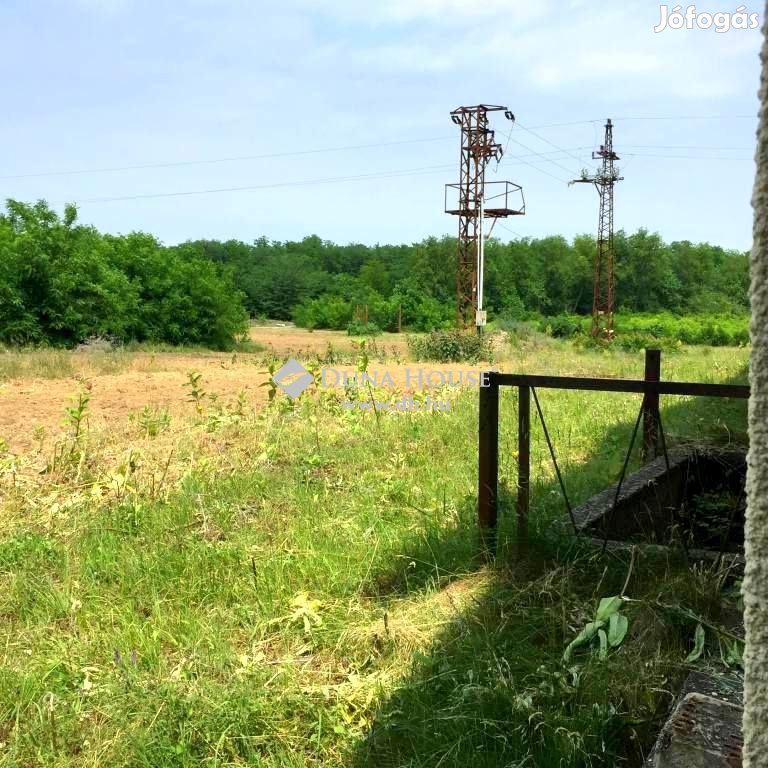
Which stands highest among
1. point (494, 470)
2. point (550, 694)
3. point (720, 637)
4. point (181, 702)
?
point (494, 470)

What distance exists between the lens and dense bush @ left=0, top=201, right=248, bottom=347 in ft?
73.7

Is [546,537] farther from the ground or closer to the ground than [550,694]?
farther from the ground

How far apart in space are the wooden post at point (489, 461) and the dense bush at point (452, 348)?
1565 centimetres

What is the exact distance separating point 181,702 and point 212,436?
14.4ft

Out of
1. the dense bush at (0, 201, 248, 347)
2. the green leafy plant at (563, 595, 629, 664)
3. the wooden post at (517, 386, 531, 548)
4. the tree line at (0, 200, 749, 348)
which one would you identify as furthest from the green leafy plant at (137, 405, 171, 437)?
the dense bush at (0, 201, 248, 347)

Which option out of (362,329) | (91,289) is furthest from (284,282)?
(91,289)

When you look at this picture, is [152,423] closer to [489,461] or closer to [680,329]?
[489,461]

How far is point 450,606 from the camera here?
10.4 feet

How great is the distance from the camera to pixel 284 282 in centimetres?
7756

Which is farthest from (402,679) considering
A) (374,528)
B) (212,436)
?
(212,436)

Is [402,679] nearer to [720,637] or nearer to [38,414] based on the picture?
[720,637]

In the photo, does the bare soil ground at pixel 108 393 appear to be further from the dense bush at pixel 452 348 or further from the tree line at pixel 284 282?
the tree line at pixel 284 282

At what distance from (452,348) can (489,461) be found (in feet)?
53.4

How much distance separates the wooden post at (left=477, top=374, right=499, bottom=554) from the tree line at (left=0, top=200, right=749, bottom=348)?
12943 mm
